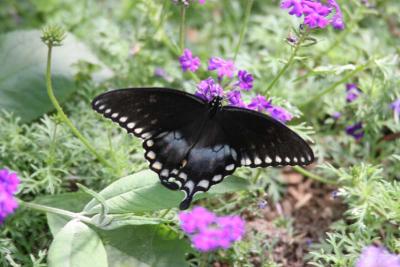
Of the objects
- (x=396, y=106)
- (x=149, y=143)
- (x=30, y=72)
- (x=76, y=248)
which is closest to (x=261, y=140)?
(x=149, y=143)

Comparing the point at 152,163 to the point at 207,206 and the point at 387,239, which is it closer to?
the point at 207,206

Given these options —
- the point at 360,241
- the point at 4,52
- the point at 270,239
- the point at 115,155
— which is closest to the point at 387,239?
the point at 360,241

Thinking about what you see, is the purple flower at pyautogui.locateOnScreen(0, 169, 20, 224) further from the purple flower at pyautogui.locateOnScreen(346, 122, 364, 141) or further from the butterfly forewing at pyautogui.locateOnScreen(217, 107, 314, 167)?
the purple flower at pyautogui.locateOnScreen(346, 122, 364, 141)

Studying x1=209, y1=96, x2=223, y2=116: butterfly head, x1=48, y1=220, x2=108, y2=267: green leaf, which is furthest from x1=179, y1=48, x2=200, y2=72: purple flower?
x1=48, y1=220, x2=108, y2=267: green leaf

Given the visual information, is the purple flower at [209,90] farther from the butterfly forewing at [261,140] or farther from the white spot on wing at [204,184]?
the white spot on wing at [204,184]

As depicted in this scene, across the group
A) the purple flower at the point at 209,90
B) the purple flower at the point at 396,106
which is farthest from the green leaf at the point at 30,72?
the purple flower at the point at 396,106

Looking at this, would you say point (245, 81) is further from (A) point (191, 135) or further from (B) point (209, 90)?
(A) point (191, 135)
